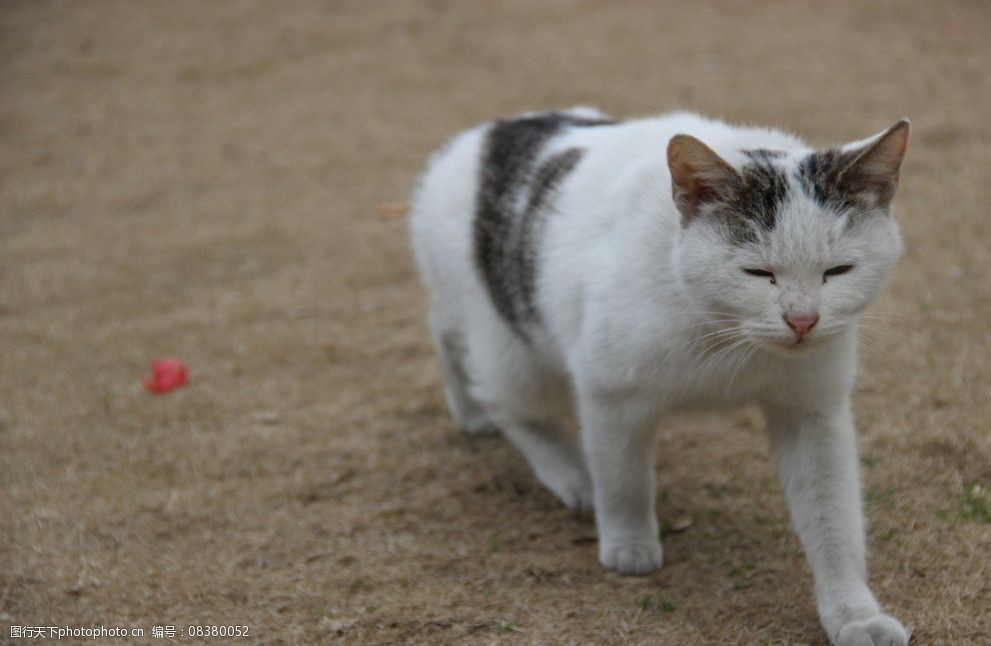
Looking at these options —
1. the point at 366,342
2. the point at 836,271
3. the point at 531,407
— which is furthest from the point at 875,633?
the point at 366,342

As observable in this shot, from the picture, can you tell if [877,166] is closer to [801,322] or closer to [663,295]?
[801,322]

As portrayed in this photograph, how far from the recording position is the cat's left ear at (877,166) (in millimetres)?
2596

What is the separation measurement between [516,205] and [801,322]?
1.31m

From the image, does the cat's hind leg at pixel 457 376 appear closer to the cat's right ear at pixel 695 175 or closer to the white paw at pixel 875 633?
the cat's right ear at pixel 695 175

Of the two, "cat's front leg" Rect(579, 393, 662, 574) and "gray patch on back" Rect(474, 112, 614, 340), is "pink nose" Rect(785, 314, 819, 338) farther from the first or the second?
"gray patch on back" Rect(474, 112, 614, 340)

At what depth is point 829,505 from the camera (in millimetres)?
2965

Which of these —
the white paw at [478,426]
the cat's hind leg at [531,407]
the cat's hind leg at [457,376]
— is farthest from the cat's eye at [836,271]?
the white paw at [478,426]

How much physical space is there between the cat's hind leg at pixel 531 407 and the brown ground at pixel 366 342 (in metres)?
0.15

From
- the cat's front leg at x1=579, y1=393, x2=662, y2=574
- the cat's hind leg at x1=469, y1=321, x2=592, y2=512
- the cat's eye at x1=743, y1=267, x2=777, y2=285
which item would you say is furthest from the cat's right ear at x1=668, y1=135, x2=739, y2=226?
the cat's hind leg at x1=469, y1=321, x2=592, y2=512

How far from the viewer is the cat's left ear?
2.60m

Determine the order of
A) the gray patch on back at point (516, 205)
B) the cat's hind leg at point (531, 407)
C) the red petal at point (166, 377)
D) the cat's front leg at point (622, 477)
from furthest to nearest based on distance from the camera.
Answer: the red petal at point (166, 377)
the cat's hind leg at point (531, 407)
the gray patch on back at point (516, 205)
the cat's front leg at point (622, 477)

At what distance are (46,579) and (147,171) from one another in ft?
15.0


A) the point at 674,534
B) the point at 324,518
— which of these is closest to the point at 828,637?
the point at 674,534

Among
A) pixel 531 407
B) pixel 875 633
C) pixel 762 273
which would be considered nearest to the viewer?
pixel 762 273
